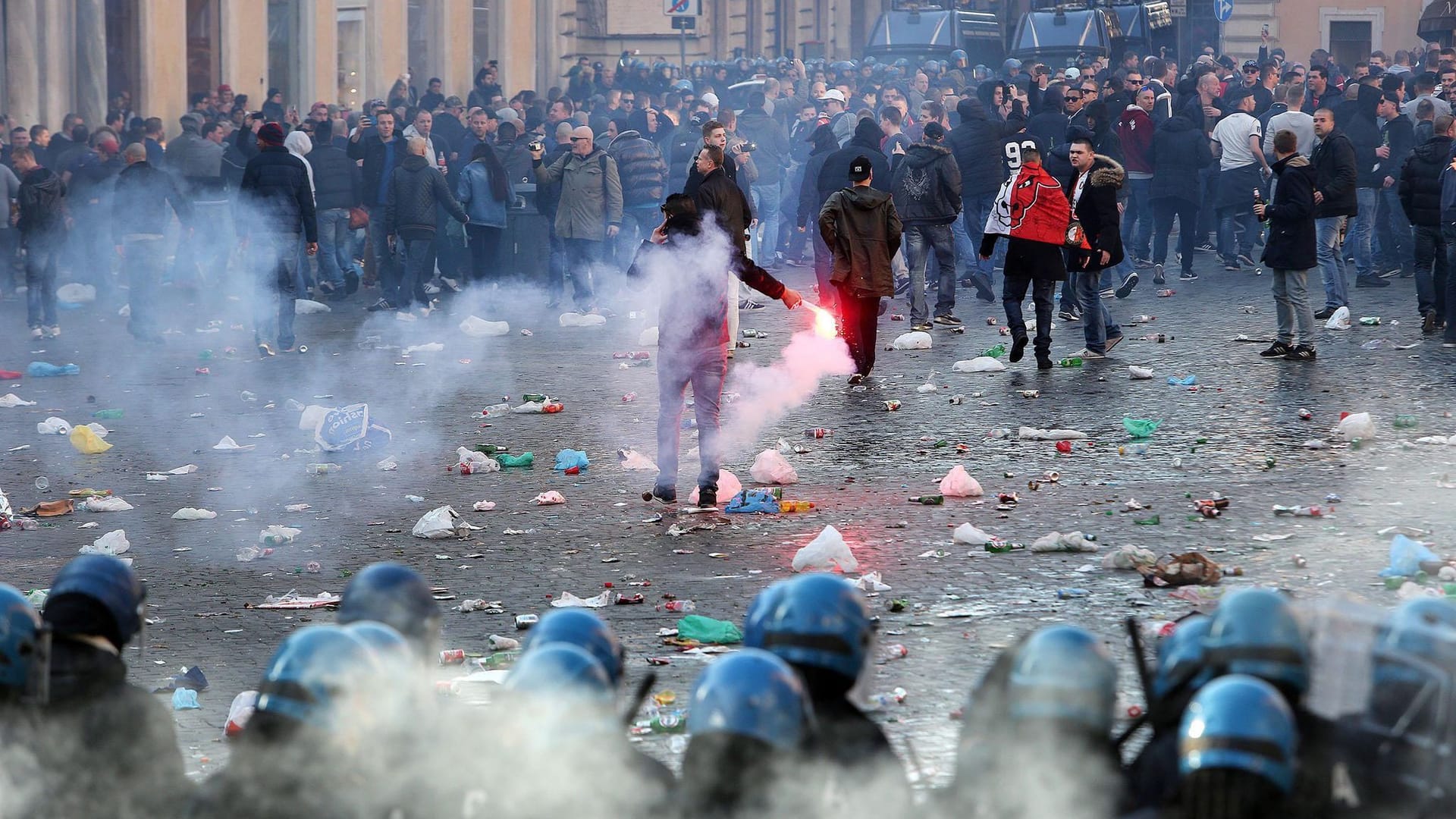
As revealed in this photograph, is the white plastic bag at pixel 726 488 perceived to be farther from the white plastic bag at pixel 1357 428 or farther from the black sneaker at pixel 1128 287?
the black sneaker at pixel 1128 287

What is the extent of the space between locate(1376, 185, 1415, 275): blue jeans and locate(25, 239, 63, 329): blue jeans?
11885 millimetres

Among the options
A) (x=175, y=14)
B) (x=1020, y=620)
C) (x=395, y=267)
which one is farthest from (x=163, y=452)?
(x=175, y=14)

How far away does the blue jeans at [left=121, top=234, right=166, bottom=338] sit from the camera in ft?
52.2

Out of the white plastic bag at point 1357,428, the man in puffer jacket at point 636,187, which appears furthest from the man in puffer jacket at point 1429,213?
the man in puffer jacket at point 636,187

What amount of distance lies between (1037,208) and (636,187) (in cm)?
646

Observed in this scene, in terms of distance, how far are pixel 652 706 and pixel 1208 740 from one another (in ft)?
10.4

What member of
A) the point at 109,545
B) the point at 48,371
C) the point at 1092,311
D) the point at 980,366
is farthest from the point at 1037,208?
the point at 109,545

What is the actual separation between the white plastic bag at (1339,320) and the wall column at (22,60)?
1509cm

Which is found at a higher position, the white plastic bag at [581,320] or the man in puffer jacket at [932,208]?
the man in puffer jacket at [932,208]

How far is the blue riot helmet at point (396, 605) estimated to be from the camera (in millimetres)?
4094

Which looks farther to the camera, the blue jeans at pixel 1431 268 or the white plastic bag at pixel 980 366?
the blue jeans at pixel 1431 268

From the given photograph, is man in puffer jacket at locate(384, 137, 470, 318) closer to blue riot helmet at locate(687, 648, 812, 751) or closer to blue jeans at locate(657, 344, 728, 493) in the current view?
blue jeans at locate(657, 344, 728, 493)

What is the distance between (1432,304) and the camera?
579 inches

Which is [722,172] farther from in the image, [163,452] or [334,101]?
[334,101]
